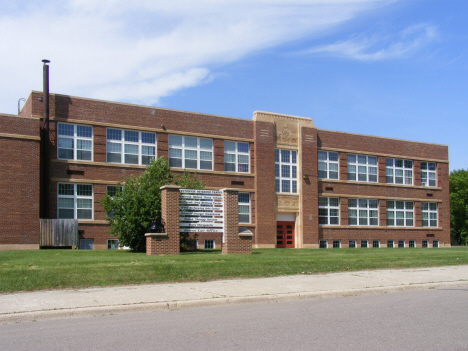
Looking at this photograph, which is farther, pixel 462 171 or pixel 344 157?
pixel 462 171

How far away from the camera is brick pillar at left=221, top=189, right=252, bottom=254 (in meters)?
22.2

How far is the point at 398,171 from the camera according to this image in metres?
42.8

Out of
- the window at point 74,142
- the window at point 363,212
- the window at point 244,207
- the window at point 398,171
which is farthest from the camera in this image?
the window at point 398,171

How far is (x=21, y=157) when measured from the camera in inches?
1064

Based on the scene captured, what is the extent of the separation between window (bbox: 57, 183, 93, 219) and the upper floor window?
7.98ft

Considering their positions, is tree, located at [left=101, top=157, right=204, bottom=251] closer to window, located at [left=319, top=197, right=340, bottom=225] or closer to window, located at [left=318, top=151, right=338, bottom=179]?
window, located at [left=318, top=151, right=338, bottom=179]

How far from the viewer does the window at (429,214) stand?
43888 millimetres

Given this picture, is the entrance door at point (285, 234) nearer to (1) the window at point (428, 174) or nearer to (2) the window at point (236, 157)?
(2) the window at point (236, 157)

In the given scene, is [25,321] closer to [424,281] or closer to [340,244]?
[424,281]

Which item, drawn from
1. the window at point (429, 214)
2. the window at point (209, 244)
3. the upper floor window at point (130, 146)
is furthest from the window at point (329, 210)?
the upper floor window at point (130, 146)

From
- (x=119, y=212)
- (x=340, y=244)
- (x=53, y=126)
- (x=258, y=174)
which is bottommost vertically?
(x=340, y=244)

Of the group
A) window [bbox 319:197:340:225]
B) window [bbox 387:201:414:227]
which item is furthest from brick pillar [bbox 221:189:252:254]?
window [bbox 387:201:414:227]

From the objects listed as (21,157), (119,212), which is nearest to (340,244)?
(119,212)

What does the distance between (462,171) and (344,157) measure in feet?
115
